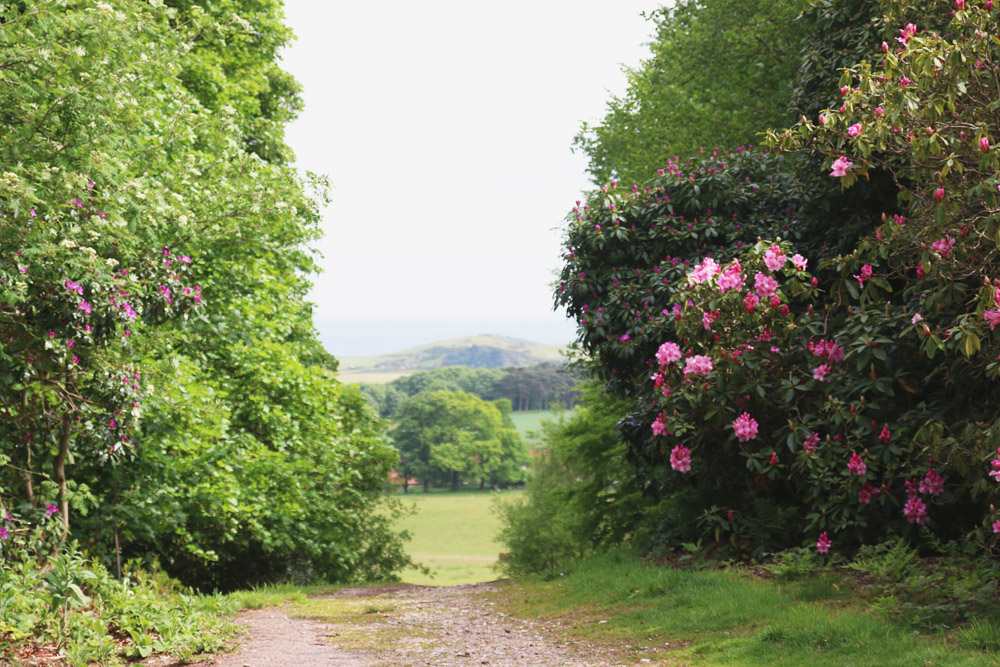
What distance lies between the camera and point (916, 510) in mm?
7305

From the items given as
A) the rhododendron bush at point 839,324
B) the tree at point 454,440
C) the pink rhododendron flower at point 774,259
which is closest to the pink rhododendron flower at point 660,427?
the rhododendron bush at point 839,324

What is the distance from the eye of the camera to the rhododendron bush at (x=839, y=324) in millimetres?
6250

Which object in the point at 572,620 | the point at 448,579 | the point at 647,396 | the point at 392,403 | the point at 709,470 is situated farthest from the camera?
the point at 392,403

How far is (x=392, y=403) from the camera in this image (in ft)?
290

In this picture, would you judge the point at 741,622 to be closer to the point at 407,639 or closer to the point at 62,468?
the point at 407,639

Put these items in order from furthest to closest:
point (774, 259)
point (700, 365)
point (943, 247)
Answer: point (700, 365), point (774, 259), point (943, 247)

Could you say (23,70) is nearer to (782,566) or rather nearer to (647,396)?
(647,396)

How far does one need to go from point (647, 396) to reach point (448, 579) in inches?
1295

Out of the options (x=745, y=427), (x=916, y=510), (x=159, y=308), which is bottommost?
(x=916, y=510)

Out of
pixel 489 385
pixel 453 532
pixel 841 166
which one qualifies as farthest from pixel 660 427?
pixel 489 385

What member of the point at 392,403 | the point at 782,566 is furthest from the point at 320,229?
the point at 392,403

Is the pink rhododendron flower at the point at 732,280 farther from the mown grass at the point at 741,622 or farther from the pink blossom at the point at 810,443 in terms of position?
the mown grass at the point at 741,622

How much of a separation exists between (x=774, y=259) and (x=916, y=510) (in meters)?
2.89

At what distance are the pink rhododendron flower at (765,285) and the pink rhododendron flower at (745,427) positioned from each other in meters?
1.37
